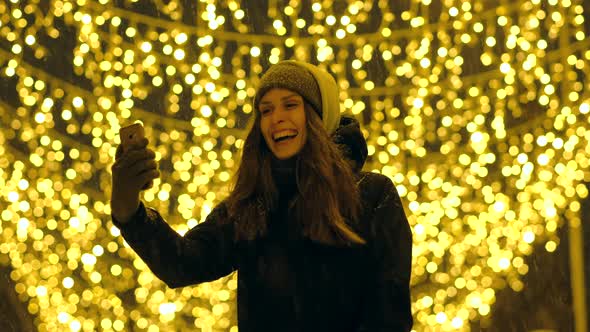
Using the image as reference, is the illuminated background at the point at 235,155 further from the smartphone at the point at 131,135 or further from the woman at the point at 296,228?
the smartphone at the point at 131,135

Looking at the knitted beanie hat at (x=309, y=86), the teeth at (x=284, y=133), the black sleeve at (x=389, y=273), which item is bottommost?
the black sleeve at (x=389, y=273)

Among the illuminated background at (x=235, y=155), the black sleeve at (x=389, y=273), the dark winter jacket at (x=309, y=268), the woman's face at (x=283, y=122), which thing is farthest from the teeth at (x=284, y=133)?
the illuminated background at (x=235, y=155)

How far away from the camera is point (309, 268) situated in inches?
75.1

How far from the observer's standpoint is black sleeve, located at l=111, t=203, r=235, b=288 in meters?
1.92

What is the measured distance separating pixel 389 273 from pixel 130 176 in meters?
0.48

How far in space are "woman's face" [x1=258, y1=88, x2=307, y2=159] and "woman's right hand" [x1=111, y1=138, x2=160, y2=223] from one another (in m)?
0.26

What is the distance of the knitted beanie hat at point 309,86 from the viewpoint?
6.72 feet

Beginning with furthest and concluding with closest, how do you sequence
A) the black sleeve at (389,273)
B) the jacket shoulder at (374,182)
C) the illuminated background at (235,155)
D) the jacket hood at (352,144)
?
the illuminated background at (235,155)
the jacket hood at (352,144)
the jacket shoulder at (374,182)
the black sleeve at (389,273)

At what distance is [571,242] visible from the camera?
4641 millimetres

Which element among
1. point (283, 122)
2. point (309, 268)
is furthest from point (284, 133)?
point (309, 268)

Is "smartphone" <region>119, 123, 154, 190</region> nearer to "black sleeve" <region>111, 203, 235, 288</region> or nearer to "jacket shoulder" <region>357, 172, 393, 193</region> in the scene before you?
"black sleeve" <region>111, 203, 235, 288</region>

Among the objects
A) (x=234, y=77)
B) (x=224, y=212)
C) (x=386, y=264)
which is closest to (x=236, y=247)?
(x=224, y=212)

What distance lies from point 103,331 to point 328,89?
96.0 inches

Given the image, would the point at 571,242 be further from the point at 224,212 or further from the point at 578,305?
the point at 224,212
